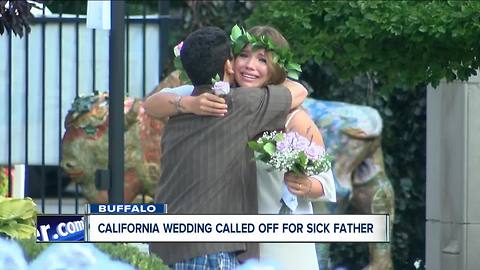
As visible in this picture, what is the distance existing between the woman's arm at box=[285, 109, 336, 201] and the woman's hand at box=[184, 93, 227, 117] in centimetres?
29

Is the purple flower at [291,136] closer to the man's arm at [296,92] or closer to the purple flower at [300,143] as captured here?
the purple flower at [300,143]

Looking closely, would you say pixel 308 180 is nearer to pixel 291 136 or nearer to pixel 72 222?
pixel 291 136

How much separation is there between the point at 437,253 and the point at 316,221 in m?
4.17

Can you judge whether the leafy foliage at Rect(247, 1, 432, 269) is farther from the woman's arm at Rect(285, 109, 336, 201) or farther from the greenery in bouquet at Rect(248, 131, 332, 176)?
the greenery in bouquet at Rect(248, 131, 332, 176)

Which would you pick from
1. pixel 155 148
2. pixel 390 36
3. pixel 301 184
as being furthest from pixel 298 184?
pixel 155 148

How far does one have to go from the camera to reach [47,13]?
9.31m

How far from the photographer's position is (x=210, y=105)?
483cm

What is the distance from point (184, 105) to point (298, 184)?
20.9 inches

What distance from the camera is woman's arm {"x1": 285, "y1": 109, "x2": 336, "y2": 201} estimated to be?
482 centimetres

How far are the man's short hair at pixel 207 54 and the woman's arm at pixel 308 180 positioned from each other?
356 millimetres

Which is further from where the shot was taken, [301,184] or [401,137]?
[401,137]

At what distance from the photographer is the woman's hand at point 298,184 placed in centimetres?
482

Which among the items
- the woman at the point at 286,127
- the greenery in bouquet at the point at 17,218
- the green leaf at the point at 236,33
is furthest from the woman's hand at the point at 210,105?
the greenery in bouquet at the point at 17,218

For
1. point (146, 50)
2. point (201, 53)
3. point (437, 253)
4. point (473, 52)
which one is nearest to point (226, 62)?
point (201, 53)
